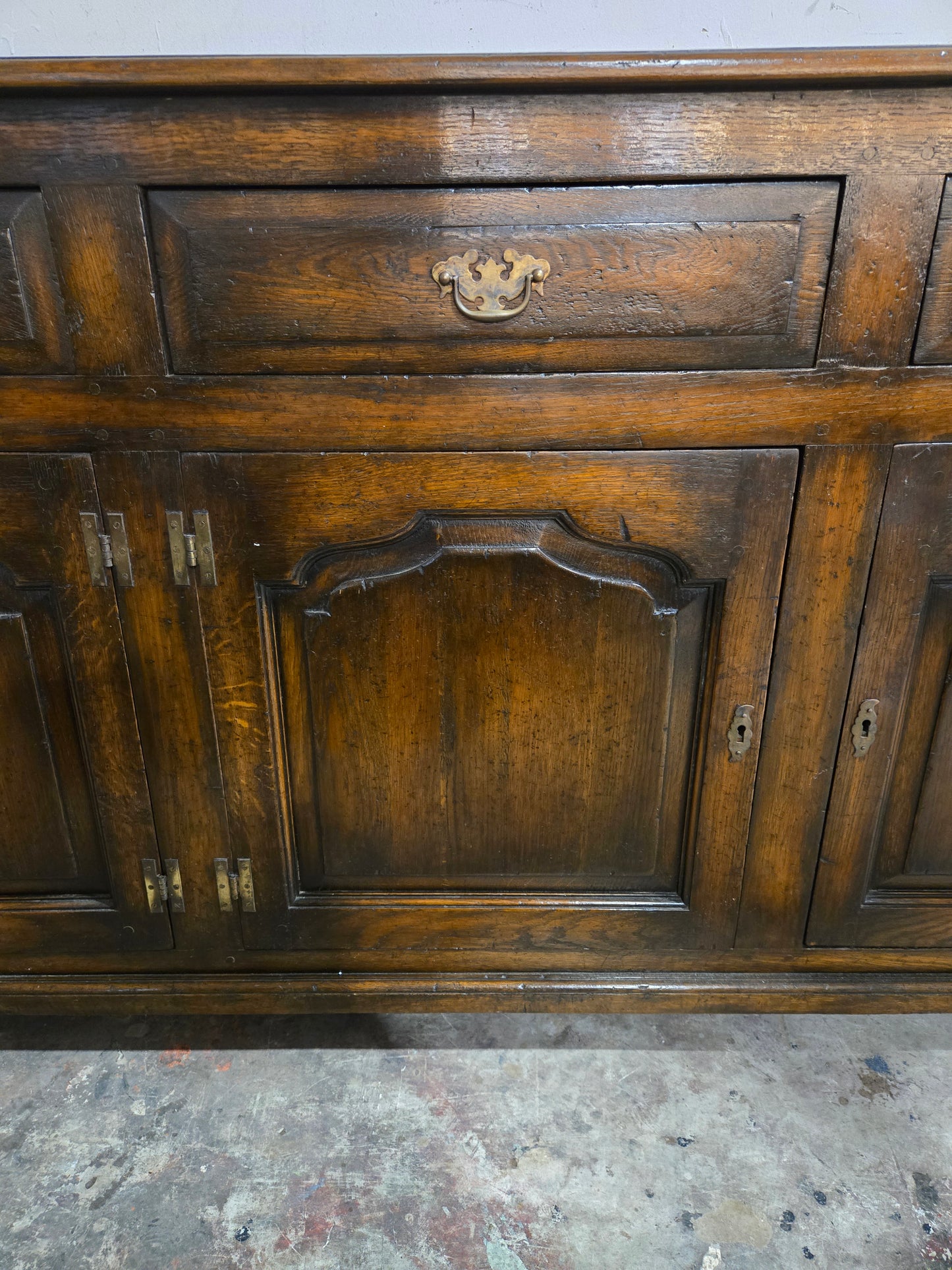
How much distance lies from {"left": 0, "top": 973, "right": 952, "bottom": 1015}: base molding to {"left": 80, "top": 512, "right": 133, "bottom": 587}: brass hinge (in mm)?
507

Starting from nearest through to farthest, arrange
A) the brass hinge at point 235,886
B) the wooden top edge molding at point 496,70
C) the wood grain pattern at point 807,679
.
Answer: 1. the wooden top edge molding at point 496,70
2. the wood grain pattern at point 807,679
3. the brass hinge at point 235,886

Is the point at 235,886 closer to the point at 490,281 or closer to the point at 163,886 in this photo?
the point at 163,886

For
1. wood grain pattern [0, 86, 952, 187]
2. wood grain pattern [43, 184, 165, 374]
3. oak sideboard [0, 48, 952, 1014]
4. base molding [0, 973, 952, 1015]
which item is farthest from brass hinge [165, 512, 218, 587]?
A: base molding [0, 973, 952, 1015]

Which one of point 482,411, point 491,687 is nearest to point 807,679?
point 491,687

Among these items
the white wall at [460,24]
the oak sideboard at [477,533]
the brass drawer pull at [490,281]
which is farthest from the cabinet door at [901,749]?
the white wall at [460,24]

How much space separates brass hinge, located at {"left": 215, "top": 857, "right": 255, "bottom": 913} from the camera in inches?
37.1

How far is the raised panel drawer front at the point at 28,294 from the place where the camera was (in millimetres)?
728

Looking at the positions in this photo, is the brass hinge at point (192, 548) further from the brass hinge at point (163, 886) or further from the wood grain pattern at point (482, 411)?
the brass hinge at point (163, 886)

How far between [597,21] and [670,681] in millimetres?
808

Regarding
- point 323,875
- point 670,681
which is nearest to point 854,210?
point 670,681

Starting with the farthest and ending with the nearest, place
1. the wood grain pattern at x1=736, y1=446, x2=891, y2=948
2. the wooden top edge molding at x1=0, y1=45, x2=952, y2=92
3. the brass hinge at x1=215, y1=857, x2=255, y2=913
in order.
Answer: the brass hinge at x1=215, y1=857, x2=255, y2=913
the wood grain pattern at x1=736, y1=446, x2=891, y2=948
the wooden top edge molding at x1=0, y1=45, x2=952, y2=92

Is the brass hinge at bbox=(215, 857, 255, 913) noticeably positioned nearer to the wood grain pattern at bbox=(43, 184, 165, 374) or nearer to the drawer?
the wood grain pattern at bbox=(43, 184, 165, 374)

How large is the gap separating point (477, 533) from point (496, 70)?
40cm

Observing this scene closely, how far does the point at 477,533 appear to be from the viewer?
2.71 feet
